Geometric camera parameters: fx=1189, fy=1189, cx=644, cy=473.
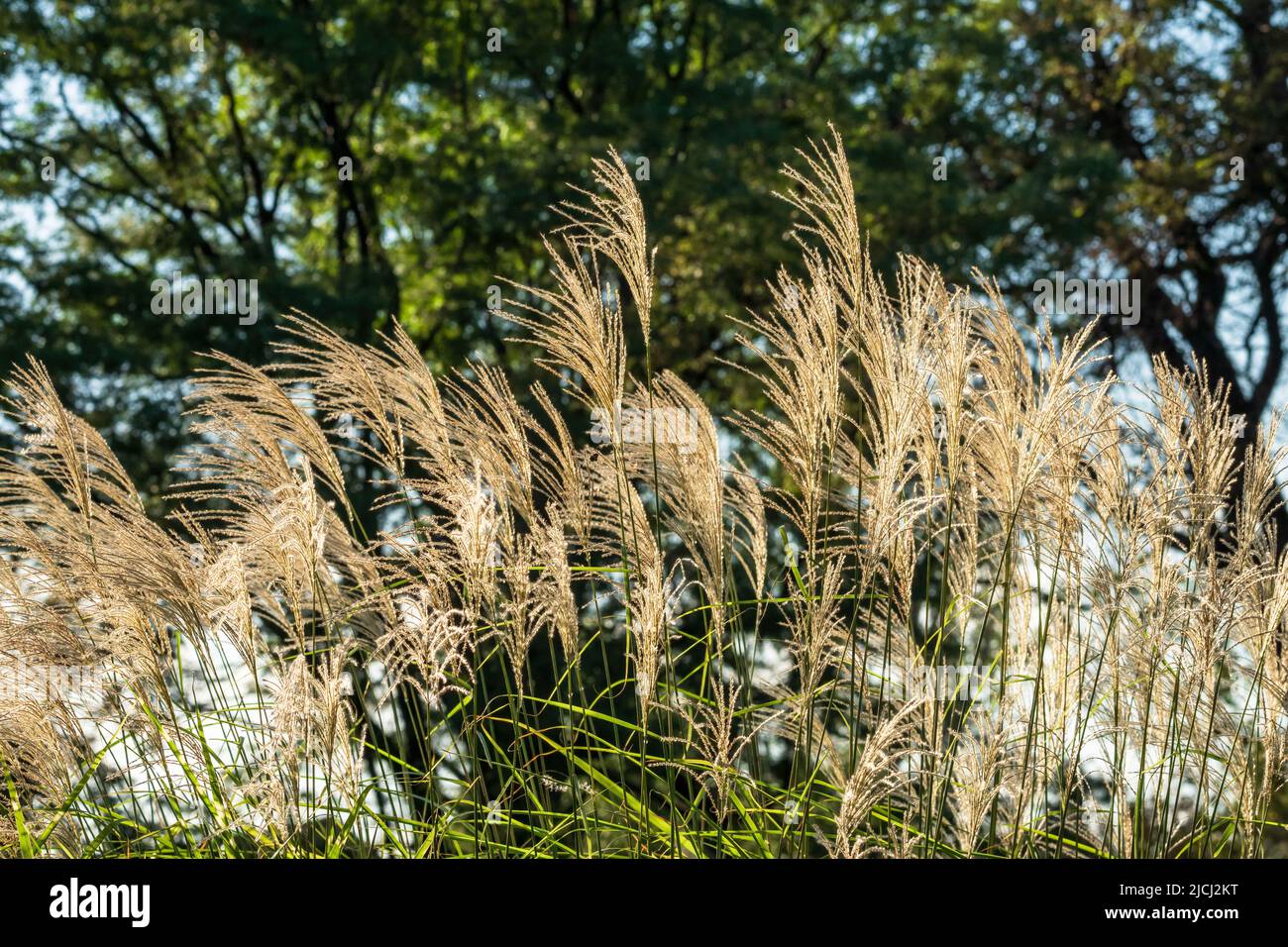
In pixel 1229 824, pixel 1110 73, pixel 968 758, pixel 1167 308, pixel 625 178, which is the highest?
pixel 1110 73

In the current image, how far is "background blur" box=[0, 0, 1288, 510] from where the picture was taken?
456 inches

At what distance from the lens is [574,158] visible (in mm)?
11328

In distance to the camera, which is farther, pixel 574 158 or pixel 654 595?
pixel 574 158

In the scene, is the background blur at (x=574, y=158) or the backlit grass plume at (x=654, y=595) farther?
the background blur at (x=574, y=158)

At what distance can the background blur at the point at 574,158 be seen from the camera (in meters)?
11.6

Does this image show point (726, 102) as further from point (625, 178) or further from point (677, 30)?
point (625, 178)

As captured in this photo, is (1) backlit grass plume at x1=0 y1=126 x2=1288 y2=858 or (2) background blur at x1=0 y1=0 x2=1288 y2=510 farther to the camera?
(2) background blur at x1=0 y1=0 x2=1288 y2=510

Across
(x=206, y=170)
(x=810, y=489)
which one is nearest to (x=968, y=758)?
(x=810, y=489)

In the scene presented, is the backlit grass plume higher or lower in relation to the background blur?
lower

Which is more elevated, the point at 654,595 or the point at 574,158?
the point at 574,158

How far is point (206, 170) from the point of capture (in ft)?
45.1

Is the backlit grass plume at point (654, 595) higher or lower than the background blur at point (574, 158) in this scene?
lower

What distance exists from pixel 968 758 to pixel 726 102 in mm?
10808

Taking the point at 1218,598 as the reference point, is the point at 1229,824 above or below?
below
